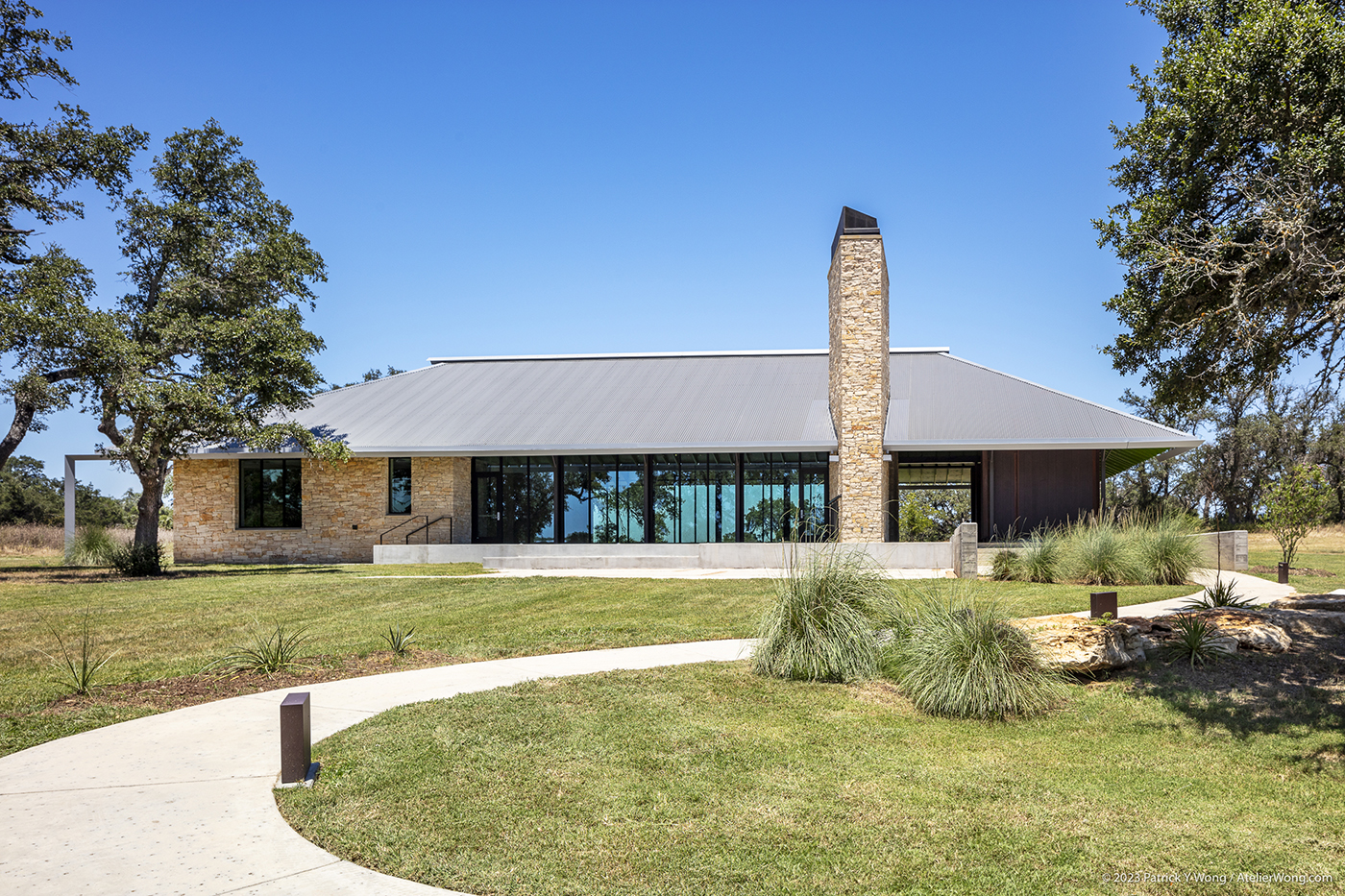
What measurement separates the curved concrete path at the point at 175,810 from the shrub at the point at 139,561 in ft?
47.0

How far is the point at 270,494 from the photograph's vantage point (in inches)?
1058

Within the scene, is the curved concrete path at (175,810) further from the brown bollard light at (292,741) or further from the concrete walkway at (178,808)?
the brown bollard light at (292,741)

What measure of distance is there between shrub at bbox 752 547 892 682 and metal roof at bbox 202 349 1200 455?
564 inches

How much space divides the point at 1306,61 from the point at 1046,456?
1821 cm

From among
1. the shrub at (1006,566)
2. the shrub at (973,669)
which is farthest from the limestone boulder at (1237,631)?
the shrub at (1006,566)

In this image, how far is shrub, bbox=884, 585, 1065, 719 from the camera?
6801 millimetres

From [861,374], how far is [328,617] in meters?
14.0

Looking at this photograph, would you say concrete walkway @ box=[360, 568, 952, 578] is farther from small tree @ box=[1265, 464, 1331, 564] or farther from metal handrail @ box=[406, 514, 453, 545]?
small tree @ box=[1265, 464, 1331, 564]

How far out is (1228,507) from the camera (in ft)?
143

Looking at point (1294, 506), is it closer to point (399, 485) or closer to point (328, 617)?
point (328, 617)

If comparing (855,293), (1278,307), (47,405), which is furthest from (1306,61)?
(47,405)

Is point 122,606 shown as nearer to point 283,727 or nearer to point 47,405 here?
point 47,405

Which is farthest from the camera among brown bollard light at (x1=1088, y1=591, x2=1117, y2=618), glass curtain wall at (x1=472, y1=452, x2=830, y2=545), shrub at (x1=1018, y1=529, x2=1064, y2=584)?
glass curtain wall at (x1=472, y1=452, x2=830, y2=545)

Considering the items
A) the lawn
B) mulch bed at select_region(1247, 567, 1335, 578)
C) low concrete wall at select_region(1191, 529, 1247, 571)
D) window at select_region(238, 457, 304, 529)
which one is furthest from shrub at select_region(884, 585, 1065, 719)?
window at select_region(238, 457, 304, 529)
